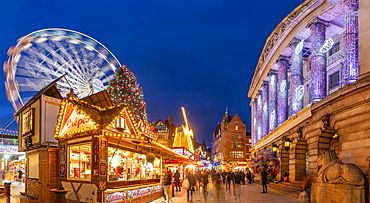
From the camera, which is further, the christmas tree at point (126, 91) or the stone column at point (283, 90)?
the christmas tree at point (126, 91)

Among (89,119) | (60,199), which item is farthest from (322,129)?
(60,199)

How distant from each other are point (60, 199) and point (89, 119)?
3499 mm

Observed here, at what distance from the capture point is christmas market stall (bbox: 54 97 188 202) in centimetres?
1165

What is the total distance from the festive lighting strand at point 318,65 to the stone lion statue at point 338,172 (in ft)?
31.7

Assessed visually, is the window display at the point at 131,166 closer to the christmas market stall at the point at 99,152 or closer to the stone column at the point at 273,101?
the christmas market stall at the point at 99,152

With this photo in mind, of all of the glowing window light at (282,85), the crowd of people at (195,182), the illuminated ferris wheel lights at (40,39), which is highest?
the illuminated ferris wheel lights at (40,39)

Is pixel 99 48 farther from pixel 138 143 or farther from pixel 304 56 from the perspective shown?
pixel 304 56

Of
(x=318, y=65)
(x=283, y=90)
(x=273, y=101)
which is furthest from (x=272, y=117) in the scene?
(x=318, y=65)

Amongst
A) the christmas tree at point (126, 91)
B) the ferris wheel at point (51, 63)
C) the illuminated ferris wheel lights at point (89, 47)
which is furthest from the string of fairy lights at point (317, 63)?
the illuminated ferris wheel lights at point (89, 47)

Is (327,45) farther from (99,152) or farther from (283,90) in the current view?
A: (99,152)

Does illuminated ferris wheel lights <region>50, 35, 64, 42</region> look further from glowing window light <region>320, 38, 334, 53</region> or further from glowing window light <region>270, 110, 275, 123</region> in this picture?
glowing window light <region>270, 110, 275, 123</region>

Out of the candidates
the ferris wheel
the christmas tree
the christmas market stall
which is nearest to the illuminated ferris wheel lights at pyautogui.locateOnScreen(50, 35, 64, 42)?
the ferris wheel

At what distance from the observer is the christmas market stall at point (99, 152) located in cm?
1165

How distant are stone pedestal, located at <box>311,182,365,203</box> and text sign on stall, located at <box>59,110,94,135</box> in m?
10.6
